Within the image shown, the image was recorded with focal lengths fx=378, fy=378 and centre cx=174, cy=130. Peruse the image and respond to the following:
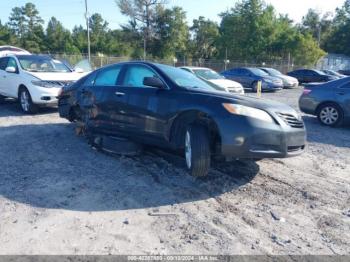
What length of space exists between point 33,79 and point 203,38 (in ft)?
186

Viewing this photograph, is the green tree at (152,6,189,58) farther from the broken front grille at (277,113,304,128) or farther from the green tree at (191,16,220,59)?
the broken front grille at (277,113,304,128)

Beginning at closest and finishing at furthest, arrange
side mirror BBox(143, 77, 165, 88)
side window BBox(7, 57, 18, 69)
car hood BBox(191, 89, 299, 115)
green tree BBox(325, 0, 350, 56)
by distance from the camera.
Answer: car hood BBox(191, 89, 299, 115) < side mirror BBox(143, 77, 165, 88) < side window BBox(7, 57, 18, 69) < green tree BBox(325, 0, 350, 56)

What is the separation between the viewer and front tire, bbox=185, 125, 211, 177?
477 cm

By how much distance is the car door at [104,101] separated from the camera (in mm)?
6168

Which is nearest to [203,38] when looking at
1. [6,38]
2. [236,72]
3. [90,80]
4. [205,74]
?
[6,38]

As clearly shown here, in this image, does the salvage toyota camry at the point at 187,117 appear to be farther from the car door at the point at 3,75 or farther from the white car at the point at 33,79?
the car door at the point at 3,75

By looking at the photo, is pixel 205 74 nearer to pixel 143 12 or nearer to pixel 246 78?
pixel 246 78

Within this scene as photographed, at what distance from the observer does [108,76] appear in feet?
22.0

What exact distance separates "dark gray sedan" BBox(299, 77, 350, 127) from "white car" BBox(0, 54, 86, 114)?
21.3 ft

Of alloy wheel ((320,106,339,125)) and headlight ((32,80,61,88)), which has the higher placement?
headlight ((32,80,61,88))

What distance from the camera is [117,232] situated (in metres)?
3.67

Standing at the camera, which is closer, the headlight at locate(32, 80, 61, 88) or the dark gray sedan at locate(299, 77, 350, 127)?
the dark gray sedan at locate(299, 77, 350, 127)

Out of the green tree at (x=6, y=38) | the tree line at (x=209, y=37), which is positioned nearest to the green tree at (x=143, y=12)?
the tree line at (x=209, y=37)

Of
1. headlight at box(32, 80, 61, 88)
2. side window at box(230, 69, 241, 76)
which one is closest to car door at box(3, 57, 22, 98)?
headlight at box(32, 80, 61, 88)
